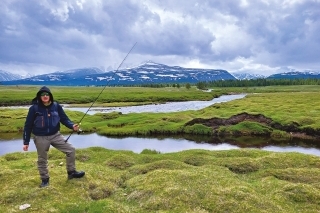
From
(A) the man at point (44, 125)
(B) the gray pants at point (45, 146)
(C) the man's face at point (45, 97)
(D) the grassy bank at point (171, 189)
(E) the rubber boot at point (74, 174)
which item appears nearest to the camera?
(D) the grassy bank at point (171, 189)

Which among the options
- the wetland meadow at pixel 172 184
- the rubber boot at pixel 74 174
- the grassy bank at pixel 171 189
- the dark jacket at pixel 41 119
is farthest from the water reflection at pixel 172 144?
the dark jacket at pixel 41 119

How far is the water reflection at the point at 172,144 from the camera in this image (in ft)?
148

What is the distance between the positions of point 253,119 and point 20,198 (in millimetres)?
53289

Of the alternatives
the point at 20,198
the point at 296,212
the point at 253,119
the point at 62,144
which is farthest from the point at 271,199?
the point at 253,119

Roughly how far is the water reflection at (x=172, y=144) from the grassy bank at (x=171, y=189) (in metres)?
21.5

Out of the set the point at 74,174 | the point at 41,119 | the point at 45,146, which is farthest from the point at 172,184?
the point at 41,119

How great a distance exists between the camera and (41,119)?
1600 centimetres

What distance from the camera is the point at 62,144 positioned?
17.0 m

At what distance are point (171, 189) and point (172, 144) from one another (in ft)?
105

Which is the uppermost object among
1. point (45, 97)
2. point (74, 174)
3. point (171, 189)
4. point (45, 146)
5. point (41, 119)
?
point (45, 97)

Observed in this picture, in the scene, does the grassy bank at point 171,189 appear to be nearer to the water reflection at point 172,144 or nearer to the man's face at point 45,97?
the man's face at point 45,97

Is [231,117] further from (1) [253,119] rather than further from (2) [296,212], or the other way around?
(2) [296,212]

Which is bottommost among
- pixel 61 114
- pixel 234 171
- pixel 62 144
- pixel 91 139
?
pixel 91 139

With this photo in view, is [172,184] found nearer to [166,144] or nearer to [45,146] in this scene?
[45,146]
